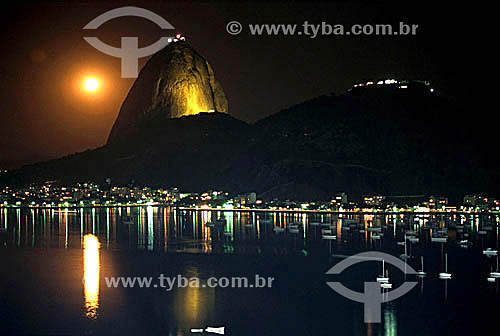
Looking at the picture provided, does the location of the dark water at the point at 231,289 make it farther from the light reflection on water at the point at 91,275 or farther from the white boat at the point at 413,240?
the white boat at the point at 413,240

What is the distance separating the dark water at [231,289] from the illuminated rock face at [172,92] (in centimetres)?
8304

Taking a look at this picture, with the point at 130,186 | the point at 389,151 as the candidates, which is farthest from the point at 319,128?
the point at 130,186

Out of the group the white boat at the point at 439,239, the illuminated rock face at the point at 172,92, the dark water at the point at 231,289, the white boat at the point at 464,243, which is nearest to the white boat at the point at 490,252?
the dark water at the point at 231,289

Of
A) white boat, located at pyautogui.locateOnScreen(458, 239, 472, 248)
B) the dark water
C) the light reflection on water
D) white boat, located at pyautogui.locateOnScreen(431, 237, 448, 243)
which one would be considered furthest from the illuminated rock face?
white boat, located at pyautogui.locateOnScreen(458, 239, 472, 248)

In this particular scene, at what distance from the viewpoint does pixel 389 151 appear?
110m

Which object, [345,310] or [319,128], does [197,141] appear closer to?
[319,128]

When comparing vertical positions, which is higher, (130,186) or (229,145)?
(229,145)

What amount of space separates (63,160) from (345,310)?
123 metres

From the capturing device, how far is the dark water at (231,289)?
29859mm

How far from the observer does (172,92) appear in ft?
510

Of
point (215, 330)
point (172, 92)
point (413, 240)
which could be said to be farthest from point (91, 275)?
point (172, 92)

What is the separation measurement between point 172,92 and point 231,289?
122 metres

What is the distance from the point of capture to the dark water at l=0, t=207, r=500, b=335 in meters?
29.9

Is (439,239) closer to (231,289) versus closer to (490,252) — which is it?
(490,252)
